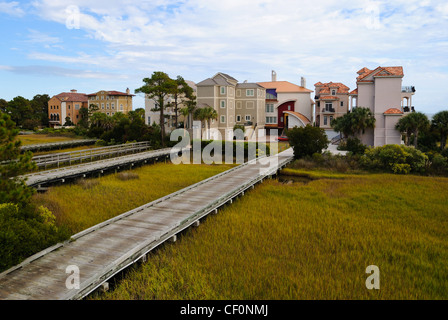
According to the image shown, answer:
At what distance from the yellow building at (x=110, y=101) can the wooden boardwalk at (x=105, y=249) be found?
2674 inches

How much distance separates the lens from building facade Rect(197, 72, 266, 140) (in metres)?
→ 51.8

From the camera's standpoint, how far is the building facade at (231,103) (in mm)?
51822

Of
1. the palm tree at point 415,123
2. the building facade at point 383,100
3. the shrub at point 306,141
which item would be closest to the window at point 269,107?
the building facade at point 383,100

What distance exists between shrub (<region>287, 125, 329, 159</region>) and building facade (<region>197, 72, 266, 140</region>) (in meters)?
17.7

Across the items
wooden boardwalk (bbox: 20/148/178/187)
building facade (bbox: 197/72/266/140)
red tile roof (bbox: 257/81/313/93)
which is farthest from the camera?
red tile roof (bbox: 257/81/313/93)

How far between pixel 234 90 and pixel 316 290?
162 ft

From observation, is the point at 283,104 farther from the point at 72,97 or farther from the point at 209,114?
the point at 72,97

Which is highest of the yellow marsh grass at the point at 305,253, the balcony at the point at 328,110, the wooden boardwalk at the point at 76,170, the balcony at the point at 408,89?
the balcony at the point at 408,89

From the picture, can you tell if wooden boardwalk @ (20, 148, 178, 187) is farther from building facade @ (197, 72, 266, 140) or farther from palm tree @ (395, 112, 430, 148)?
palm tree @ (395, 112, 430, 148)

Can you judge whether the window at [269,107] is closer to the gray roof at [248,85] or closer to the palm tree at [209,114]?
the gray roof at [248,85]

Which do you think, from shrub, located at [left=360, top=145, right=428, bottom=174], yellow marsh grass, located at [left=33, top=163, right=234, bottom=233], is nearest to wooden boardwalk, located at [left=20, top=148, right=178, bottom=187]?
yellow marsh grass, located at [left=33, top=163, right=234, bottom=233]

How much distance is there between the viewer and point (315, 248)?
13141mm

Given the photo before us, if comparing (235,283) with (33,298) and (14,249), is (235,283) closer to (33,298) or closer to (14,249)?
(33,298)
